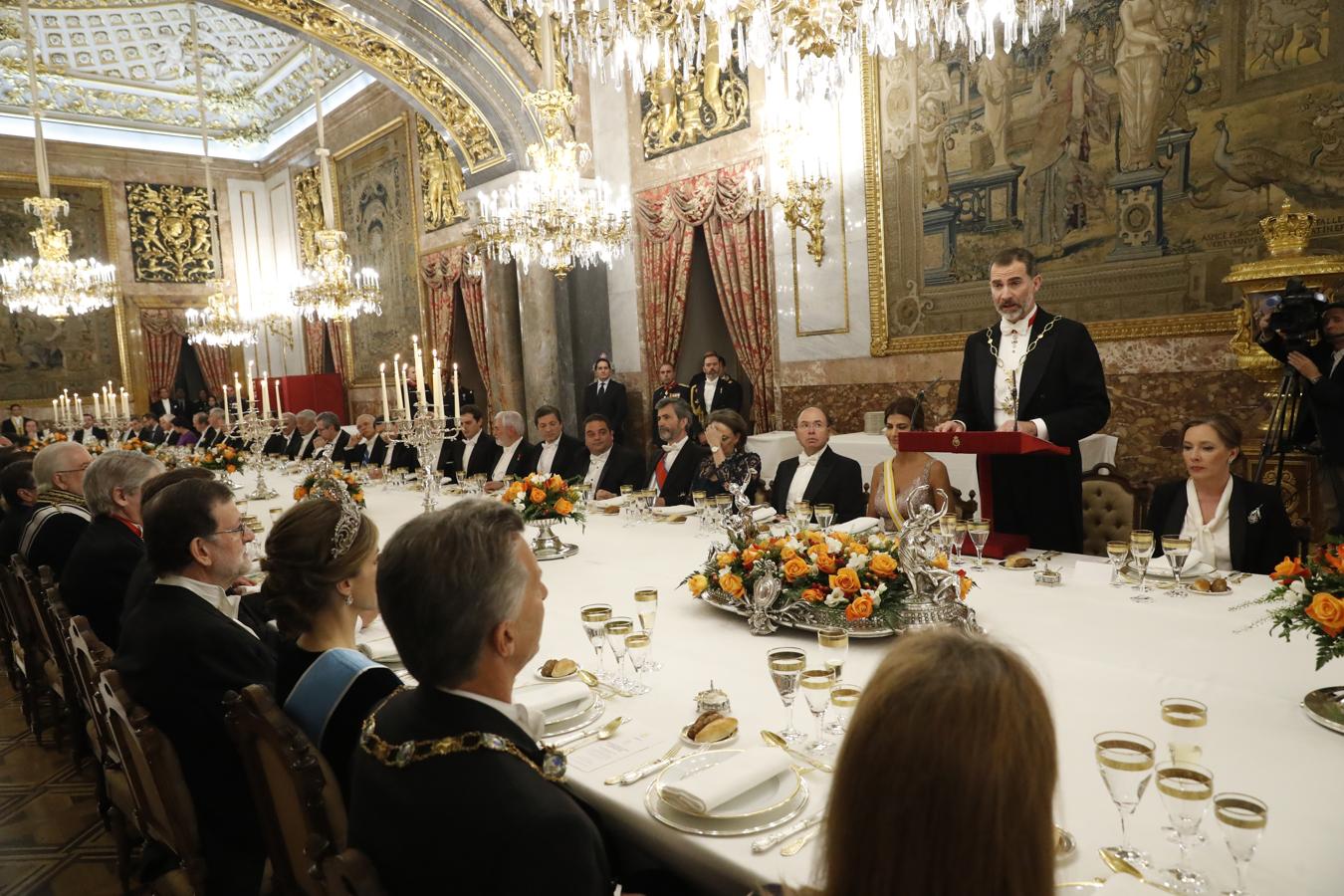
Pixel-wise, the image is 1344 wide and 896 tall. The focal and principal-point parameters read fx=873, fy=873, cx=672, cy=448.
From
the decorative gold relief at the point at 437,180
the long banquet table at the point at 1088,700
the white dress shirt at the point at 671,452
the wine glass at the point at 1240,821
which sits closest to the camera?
the wine glass at the point at 1240,821

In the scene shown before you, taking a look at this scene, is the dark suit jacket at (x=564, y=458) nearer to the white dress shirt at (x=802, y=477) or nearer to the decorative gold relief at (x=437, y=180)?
the white dress shirt at (x=802, y=477)

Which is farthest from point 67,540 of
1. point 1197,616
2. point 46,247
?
point 46,247

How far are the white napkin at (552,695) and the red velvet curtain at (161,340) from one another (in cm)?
1749

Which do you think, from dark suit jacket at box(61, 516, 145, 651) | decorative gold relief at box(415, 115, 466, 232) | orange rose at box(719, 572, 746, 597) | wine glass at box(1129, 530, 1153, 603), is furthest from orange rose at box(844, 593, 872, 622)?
decorative gold relief at box(415, 115, 466, 232)

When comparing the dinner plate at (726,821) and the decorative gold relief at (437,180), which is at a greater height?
the decorative gold relief at (437,180)

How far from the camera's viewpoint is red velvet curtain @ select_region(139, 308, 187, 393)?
1670 cm

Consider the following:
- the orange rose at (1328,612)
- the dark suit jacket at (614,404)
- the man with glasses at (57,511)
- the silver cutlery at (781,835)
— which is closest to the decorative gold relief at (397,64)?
the dark suit jacket at (614,404)

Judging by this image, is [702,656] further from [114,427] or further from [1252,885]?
[114,427]

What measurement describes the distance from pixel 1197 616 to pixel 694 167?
7.44 m

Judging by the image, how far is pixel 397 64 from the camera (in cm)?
980

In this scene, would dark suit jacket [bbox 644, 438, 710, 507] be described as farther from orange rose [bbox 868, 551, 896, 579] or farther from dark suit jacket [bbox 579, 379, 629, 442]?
dark suit jacket [bbox 579, 379, 629, 442]

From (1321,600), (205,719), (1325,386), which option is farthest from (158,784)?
(1325,386)

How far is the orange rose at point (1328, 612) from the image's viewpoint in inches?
62.6

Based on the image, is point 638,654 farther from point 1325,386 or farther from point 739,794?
point 1325,386
